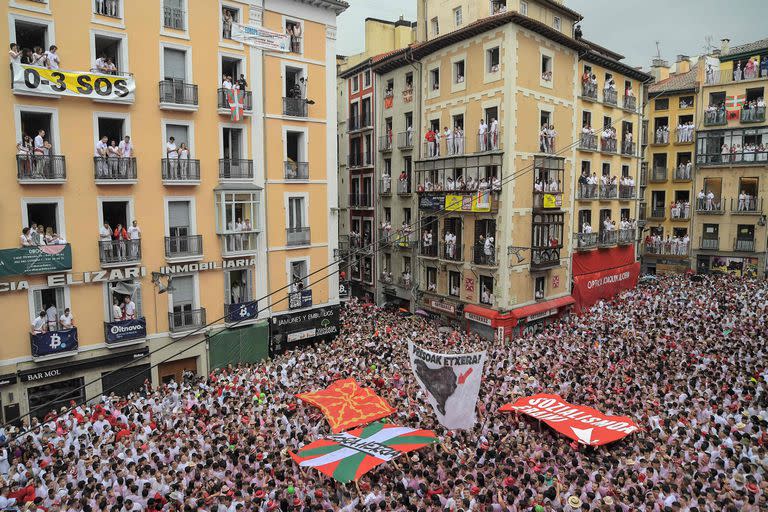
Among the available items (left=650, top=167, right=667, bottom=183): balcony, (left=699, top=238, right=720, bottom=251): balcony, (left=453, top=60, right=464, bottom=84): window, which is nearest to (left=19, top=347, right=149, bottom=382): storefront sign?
(left=453, top=60, right=464, bottom=84): window

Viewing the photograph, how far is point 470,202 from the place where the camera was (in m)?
27.9

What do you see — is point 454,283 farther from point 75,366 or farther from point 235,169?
point 75,366

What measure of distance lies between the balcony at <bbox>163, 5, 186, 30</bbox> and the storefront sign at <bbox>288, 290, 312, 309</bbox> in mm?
12414

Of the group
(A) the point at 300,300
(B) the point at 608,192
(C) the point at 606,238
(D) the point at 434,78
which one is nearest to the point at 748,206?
(B) the point at 608,192

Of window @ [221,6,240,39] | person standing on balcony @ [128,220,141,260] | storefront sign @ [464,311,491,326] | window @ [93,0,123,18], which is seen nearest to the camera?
window @ [93,0,123,18]

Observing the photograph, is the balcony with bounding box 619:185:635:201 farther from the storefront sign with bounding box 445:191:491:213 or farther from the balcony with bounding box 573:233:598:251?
the storefront sign with bounding box 445:191:491:213

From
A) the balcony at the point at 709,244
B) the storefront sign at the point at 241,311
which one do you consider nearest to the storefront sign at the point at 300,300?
the storefront sign at the point at 241,311

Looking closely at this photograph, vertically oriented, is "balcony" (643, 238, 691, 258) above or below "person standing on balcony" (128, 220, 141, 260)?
below

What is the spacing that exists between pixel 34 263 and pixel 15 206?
6.75 ft

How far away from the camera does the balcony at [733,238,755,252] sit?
37.6m

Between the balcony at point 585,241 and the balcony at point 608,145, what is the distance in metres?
5.39

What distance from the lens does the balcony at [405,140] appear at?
3269 cm

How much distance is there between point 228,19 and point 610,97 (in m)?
23.6

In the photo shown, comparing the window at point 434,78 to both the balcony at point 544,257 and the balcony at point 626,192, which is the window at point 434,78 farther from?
the balcony at point 626,192
